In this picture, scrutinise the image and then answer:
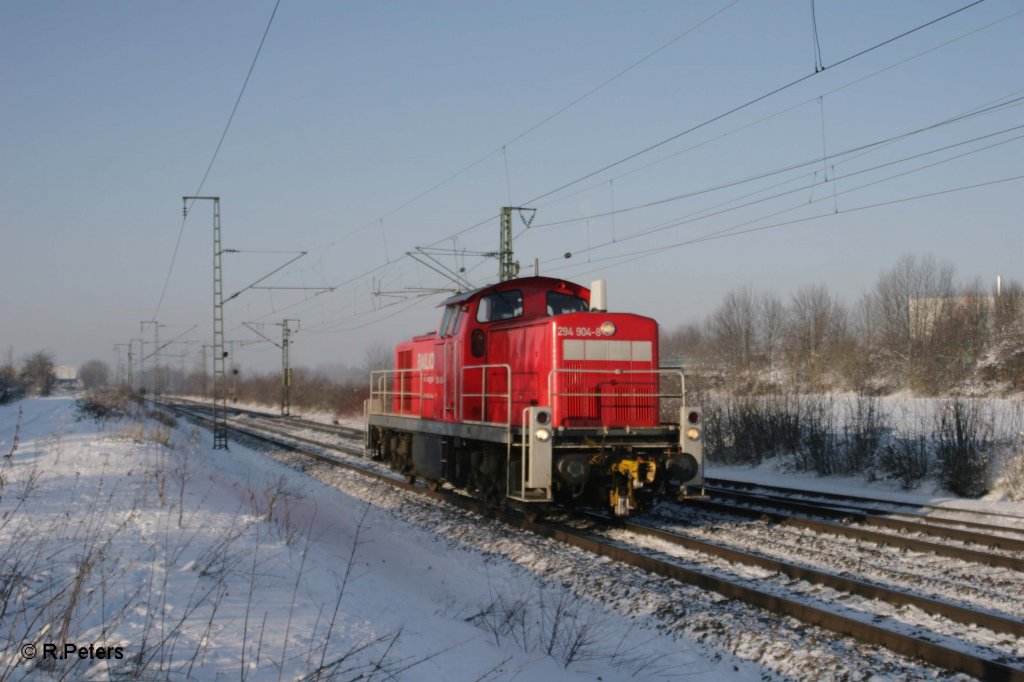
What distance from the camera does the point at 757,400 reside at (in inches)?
797

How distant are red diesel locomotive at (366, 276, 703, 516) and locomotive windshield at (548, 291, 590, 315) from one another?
0.06ft

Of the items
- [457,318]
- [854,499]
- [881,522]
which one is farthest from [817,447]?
[457,318]

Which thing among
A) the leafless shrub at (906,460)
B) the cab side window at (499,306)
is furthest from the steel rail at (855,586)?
the leafless shrub at (906,460)

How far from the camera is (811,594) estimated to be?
729 cm

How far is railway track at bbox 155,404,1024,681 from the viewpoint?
5.61 m

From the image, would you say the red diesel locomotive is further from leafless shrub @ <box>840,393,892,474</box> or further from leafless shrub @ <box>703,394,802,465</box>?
leafless shrub @ <box>703,394,802,465</box>

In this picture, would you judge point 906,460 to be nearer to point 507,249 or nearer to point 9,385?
point 507,249

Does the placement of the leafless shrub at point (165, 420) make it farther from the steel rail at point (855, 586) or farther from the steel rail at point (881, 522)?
the steel rail at point (855, 586)

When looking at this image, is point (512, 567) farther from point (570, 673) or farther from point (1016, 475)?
point (1016, 475)

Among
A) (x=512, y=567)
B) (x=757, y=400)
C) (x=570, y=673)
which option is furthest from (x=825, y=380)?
(x=570, y=673)

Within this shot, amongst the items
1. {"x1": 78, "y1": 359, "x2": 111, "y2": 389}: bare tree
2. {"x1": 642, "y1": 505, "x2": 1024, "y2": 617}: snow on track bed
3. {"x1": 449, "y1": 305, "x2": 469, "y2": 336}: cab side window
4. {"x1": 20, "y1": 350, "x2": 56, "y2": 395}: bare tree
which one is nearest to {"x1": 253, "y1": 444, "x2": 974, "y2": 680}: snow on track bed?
{"x1": 642, "y1": 505, "x2": 1024, "y2": 617}: snow on track bed

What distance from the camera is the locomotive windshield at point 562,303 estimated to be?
12.2 meters

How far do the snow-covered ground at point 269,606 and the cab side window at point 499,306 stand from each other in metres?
3.49

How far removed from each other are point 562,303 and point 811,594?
610cm
